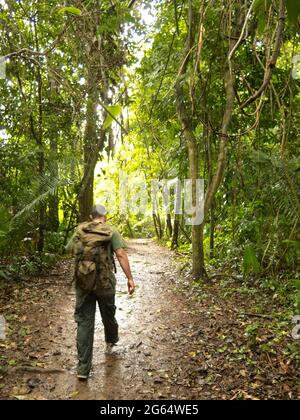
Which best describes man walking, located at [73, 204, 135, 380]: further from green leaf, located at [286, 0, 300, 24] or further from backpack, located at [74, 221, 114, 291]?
green leaf, located at [286, 0, 300, 24]

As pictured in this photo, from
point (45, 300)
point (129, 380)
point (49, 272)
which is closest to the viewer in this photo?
point (129, 380)

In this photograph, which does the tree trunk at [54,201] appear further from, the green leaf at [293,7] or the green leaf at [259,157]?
the green leaf at [293,7]

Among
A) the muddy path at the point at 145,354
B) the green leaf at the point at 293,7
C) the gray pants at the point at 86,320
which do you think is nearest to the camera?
the green leaf at the point at 293,7

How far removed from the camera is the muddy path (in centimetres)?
399

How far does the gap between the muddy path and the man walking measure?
36cm

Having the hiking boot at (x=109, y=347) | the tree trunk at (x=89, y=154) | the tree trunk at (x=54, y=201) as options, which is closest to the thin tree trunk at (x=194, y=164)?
the tree trunk at (x=89, y=154)

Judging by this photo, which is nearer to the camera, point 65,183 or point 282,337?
point 282,337

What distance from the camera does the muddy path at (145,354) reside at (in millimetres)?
3990

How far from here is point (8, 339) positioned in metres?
5.10

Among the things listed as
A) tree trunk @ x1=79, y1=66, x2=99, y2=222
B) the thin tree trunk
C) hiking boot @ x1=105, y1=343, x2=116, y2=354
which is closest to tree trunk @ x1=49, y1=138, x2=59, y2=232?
tree trunk @ x1=79, y1=66, x2=99, y2=222

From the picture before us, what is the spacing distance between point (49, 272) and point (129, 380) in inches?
185
